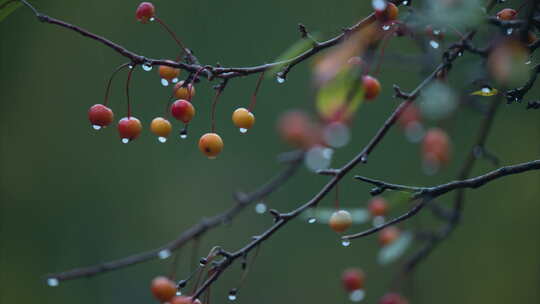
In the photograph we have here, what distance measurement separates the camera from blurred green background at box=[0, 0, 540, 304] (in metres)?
2.50

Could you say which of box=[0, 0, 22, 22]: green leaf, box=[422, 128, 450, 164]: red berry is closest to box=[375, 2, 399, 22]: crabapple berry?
box=[422, 128, 450, 164]: red berry

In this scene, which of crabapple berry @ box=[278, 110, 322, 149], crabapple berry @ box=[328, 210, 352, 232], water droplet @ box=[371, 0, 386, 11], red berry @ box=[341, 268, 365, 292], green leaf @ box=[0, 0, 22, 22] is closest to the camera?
crabapple berry @ box=[278, 110, 322, 149]

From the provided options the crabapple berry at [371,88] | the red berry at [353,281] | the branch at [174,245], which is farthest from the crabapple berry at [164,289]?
the red berry at [353,281]

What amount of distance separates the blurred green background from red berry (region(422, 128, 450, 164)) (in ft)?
5.54

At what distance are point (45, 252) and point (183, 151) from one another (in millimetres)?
772

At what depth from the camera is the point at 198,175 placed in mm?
2846

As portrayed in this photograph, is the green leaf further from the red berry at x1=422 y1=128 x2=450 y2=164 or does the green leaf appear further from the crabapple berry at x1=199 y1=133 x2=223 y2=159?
the red berry at x1=422 y1=128 x2=450 y2=164

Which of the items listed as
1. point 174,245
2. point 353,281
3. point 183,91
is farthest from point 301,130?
point 353,281

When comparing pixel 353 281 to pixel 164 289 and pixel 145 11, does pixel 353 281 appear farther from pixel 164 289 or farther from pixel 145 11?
pixel 145 11

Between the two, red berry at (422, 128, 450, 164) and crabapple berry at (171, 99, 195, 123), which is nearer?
red berry at (422, 128, 450, 164)

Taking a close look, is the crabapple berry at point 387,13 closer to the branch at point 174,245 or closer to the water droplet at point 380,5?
the water droplet at point 380,5

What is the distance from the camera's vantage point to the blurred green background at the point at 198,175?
8.20 feet

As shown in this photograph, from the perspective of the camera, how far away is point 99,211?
111 inches

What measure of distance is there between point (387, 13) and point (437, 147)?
0.18m
